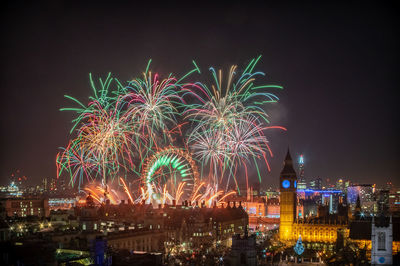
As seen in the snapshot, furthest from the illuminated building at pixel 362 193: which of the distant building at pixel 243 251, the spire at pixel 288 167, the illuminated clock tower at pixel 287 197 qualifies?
the distant building at pixel 243 251

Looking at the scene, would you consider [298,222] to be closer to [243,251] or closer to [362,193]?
[243,251]

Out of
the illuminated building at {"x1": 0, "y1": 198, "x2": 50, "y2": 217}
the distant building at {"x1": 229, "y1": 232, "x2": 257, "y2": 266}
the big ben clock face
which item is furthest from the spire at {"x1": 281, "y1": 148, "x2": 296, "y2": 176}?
the distant building at {"x1": 229, "y1": 232, "x2": 257, "y2": 266}

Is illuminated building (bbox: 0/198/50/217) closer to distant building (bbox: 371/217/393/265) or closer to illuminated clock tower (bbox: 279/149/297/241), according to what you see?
illuminated clock tower (bbox: 279/149/297/241)

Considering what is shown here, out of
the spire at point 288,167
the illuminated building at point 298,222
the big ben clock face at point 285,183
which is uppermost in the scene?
the spire at point 288,167

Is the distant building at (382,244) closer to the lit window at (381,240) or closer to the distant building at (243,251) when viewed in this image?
the lit window at (381,240)

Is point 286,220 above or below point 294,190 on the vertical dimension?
below

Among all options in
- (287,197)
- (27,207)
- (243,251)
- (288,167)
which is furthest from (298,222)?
(243,251)

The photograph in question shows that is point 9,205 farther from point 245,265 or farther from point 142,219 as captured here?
point 245,265

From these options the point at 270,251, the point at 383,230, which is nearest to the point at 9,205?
the point at 270,251
